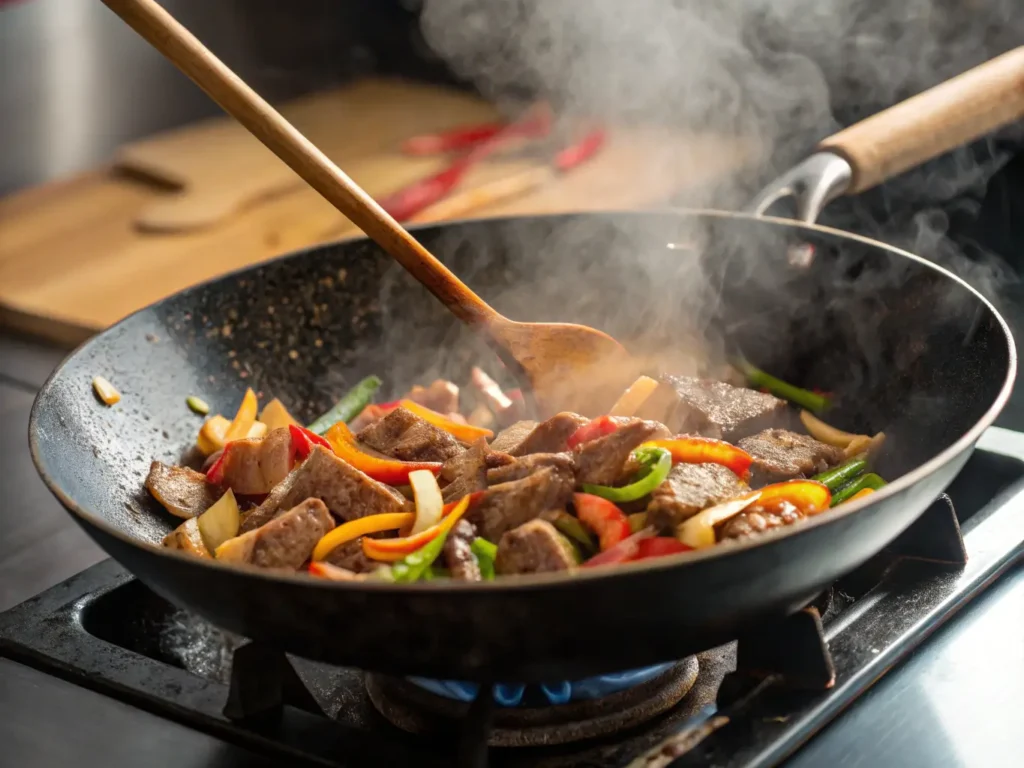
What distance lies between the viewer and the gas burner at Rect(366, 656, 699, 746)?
1183 mm

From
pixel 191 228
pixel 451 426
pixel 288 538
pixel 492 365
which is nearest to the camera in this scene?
pixel 288 538

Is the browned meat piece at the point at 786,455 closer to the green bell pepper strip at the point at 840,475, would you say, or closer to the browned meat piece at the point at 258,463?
the green bell pepper strip at the point at 840,475

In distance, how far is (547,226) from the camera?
5.91 feet

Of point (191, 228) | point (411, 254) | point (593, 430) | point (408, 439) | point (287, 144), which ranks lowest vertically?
point (191, 228)

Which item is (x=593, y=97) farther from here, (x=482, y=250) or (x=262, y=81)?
(x=482, y=250)

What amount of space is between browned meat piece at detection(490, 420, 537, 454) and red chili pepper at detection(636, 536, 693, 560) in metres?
0.35

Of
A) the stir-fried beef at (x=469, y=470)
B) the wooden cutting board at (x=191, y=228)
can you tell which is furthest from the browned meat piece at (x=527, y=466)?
the wooden cutting board at (x=191, y=228)

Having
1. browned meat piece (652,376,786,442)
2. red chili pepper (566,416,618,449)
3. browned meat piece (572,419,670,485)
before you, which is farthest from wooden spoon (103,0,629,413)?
browned meat piece (572,419,670,485)

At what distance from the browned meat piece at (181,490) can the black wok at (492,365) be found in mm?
26

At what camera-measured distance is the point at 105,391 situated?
58.2 inches

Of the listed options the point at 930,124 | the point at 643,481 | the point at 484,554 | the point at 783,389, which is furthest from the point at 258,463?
the point at 930,124

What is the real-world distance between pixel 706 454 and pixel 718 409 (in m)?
0.25

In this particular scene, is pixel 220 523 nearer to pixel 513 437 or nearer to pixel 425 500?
pixel 425 500

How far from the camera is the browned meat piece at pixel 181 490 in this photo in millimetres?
1435
